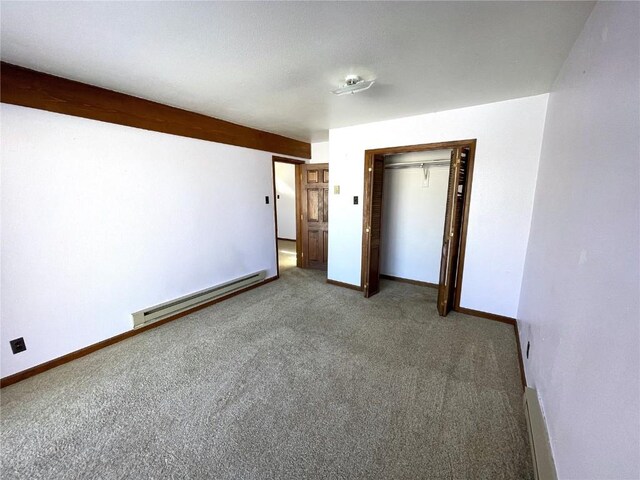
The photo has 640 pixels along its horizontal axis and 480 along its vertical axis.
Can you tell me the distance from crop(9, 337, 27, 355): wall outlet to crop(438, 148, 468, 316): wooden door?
3.90 metres

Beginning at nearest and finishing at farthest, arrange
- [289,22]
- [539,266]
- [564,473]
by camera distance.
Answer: [564,473]
[289,22]
[539,266]

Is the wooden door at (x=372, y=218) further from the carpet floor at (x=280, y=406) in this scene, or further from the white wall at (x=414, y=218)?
the carpet floor at (x=280, y=406)

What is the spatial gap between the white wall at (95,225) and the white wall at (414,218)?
8.33ft

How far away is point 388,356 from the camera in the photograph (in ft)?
7.53

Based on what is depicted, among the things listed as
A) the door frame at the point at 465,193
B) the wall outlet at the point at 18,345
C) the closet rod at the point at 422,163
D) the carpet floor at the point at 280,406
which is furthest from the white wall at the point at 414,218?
the wall outlet at the point at 18,345

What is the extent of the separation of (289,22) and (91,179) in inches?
84.2

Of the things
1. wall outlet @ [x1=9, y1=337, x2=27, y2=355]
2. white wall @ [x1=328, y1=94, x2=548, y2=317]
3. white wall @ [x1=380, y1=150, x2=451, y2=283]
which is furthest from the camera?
white wall @ [x1=380, y1=150, x2=451, y2=283]

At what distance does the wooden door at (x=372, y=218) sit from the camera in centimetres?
344

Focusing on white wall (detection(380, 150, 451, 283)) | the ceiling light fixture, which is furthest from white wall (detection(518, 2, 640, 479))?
white wall (detection(380, 150, 451, 283))

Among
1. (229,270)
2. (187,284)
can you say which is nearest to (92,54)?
(187,284)

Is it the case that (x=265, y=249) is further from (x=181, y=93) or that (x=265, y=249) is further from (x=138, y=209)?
(x=181, y=93)

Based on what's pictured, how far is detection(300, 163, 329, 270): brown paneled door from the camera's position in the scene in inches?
179

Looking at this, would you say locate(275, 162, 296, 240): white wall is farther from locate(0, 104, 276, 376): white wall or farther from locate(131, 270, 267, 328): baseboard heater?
locate(0, 104, 276, 376): white wall

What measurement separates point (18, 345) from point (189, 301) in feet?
4.34
